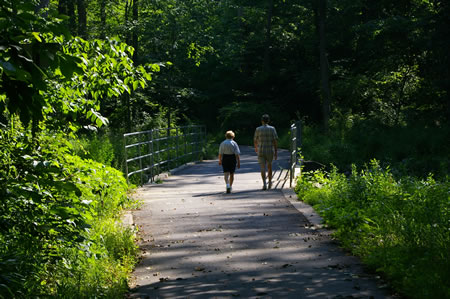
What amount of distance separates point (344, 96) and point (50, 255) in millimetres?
31764

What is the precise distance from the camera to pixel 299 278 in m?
5.91

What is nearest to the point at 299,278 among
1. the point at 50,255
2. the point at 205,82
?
the point at 50,255

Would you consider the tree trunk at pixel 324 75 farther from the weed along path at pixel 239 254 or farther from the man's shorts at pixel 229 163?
the weed along path at pixel 239 254

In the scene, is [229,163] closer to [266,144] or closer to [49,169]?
[266,144]

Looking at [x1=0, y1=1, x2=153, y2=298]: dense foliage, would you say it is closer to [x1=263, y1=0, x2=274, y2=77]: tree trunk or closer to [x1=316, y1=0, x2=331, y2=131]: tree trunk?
[x1=316, y1=0, x2=331, y2=131]: tree trunk

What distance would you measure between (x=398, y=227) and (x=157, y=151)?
1049 cm

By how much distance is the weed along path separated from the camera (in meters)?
5.61

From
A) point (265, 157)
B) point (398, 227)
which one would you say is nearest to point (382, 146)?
point (265, 157)

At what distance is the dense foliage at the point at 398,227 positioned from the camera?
527cm

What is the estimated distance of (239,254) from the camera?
7.01 m

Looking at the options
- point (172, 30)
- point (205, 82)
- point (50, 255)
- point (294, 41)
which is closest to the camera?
point (50, 255)

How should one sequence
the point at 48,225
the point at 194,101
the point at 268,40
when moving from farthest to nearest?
the point at 268,40, the point at 194,101, the point at 48,225

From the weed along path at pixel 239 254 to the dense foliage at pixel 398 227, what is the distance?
8.4 inches

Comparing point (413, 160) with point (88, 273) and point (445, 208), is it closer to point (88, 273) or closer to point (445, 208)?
point (445, 208)
